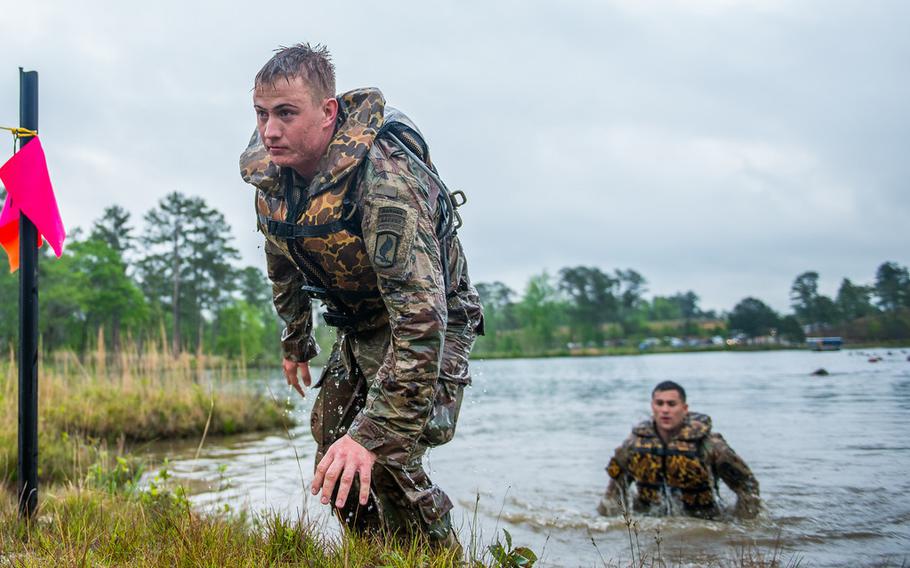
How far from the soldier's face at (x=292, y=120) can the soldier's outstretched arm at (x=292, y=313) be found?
Answer: 0.77 m

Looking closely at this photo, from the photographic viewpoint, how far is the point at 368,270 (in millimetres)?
3350

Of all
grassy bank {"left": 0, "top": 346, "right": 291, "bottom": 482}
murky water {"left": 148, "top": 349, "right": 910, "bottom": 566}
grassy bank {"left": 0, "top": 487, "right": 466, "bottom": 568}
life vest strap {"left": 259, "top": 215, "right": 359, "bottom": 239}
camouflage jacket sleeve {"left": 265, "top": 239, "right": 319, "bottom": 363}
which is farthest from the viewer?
grassy bank {"left": 0, "top": 346, "right": 291, "bottom": 482}

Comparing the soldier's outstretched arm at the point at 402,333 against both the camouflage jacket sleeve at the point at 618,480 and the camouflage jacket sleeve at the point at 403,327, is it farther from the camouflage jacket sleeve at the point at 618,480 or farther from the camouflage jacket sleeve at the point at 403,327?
the camouflage jacket sleeve at the point at 618,480

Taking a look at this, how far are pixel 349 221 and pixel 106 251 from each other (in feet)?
212

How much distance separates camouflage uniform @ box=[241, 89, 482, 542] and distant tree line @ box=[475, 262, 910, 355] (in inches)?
2601

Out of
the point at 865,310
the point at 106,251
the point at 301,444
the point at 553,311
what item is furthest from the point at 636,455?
the point at 553,311

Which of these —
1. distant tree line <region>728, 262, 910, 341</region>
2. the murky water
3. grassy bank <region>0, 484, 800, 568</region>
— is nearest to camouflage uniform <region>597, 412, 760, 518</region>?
the murky water

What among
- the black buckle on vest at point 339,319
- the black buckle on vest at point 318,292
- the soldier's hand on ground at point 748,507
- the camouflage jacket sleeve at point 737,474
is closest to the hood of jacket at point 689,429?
the camouflage jacket sleeve at point 737,474

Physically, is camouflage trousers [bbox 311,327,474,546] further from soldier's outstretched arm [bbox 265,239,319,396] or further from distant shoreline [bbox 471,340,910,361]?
distant shoreline [bbox 471,340,910,361]

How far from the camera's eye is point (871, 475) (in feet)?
32.4

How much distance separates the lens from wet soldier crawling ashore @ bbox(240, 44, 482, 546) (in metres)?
2.84

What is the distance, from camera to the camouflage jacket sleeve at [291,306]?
13.0 feet

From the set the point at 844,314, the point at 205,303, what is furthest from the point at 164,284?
the point at 844,314

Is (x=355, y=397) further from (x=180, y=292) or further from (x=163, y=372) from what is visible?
(x=180, y=292)
